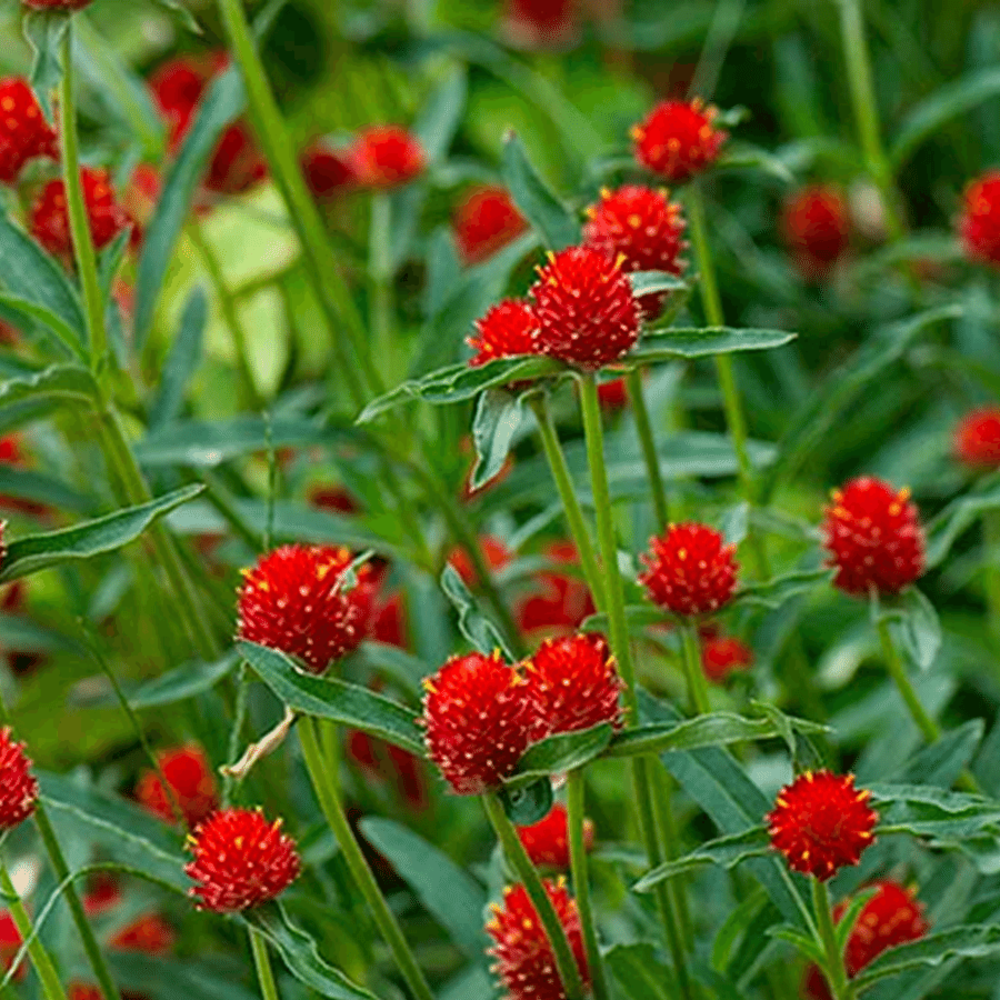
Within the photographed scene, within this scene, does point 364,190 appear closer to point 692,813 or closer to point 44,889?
point 692,813

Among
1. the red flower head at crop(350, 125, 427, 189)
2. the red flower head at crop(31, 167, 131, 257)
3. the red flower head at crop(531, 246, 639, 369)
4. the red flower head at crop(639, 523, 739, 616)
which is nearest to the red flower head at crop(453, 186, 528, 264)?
the red flower head at crop(350, 125, 427, 189)

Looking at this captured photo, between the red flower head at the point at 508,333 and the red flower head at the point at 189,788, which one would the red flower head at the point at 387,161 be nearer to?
the red flower head at the point at 189,788

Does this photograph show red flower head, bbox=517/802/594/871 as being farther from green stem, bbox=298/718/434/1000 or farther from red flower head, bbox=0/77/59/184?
red flower head, bbox=0/77/59/184

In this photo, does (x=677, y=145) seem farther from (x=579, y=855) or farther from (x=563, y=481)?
(x=579, y=855)

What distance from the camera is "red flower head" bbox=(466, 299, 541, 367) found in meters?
0.88

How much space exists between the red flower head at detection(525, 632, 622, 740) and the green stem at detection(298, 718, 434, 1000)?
0.34ft

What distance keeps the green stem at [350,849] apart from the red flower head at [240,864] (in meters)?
0.04

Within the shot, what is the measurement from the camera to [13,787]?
844 millimetres

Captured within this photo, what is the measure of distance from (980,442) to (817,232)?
53 cm

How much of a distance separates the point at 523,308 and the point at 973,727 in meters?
0.32

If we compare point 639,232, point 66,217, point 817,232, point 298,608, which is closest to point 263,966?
point 298,608

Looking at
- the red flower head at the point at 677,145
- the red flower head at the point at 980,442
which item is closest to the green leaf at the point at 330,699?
the red flower head at the point at 677,145

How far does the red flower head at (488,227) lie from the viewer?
1931 millimetres

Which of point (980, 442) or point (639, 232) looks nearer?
point (639, 232)
